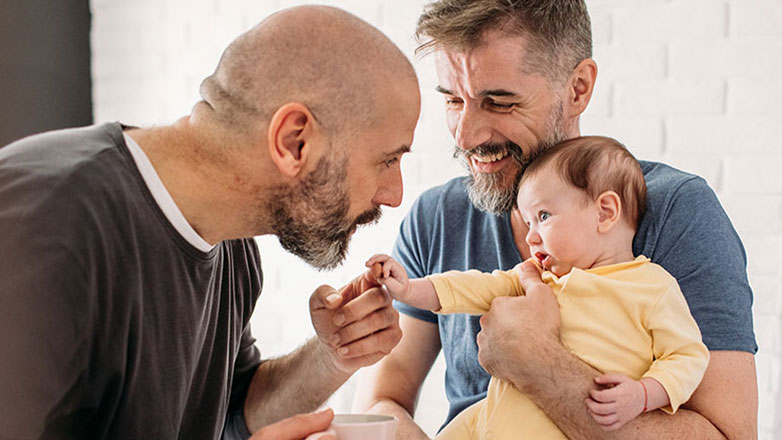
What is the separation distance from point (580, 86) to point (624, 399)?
783 mm

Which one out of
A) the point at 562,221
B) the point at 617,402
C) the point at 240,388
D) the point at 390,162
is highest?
the point at 390,162

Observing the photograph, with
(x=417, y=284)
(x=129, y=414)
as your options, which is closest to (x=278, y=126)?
(x=417, y=284)

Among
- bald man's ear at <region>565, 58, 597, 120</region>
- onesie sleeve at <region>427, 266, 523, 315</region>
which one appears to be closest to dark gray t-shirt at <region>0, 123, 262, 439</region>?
onesie sleeve at <region>427, 266, 523, 315</region>

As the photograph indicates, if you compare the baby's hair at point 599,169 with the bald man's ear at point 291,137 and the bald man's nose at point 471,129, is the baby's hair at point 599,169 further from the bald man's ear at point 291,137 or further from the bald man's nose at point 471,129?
the bald man's ear at point 291,137

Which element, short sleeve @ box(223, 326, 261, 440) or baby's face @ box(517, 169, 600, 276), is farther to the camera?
short sleeve @ box(223, 326, 261, 440)

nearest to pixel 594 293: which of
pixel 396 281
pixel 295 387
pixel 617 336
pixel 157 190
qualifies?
pixel 617 336

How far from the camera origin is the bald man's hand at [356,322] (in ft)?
4.52

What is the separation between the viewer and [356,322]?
1.40 meters

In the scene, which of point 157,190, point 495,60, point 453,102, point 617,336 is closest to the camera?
point 157,190

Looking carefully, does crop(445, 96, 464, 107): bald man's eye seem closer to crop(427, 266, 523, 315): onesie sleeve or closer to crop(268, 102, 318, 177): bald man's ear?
crop(427, 266, 523, 315): onesie sleeve

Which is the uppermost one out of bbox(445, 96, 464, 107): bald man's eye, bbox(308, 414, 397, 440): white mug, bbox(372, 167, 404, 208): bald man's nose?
bbox(445, 96, 464, 107): bald man's eye

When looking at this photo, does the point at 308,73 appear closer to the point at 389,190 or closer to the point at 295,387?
the point at 389,190

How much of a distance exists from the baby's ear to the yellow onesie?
2.9 inches

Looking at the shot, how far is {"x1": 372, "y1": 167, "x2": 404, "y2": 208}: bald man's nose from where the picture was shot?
4.34ft
